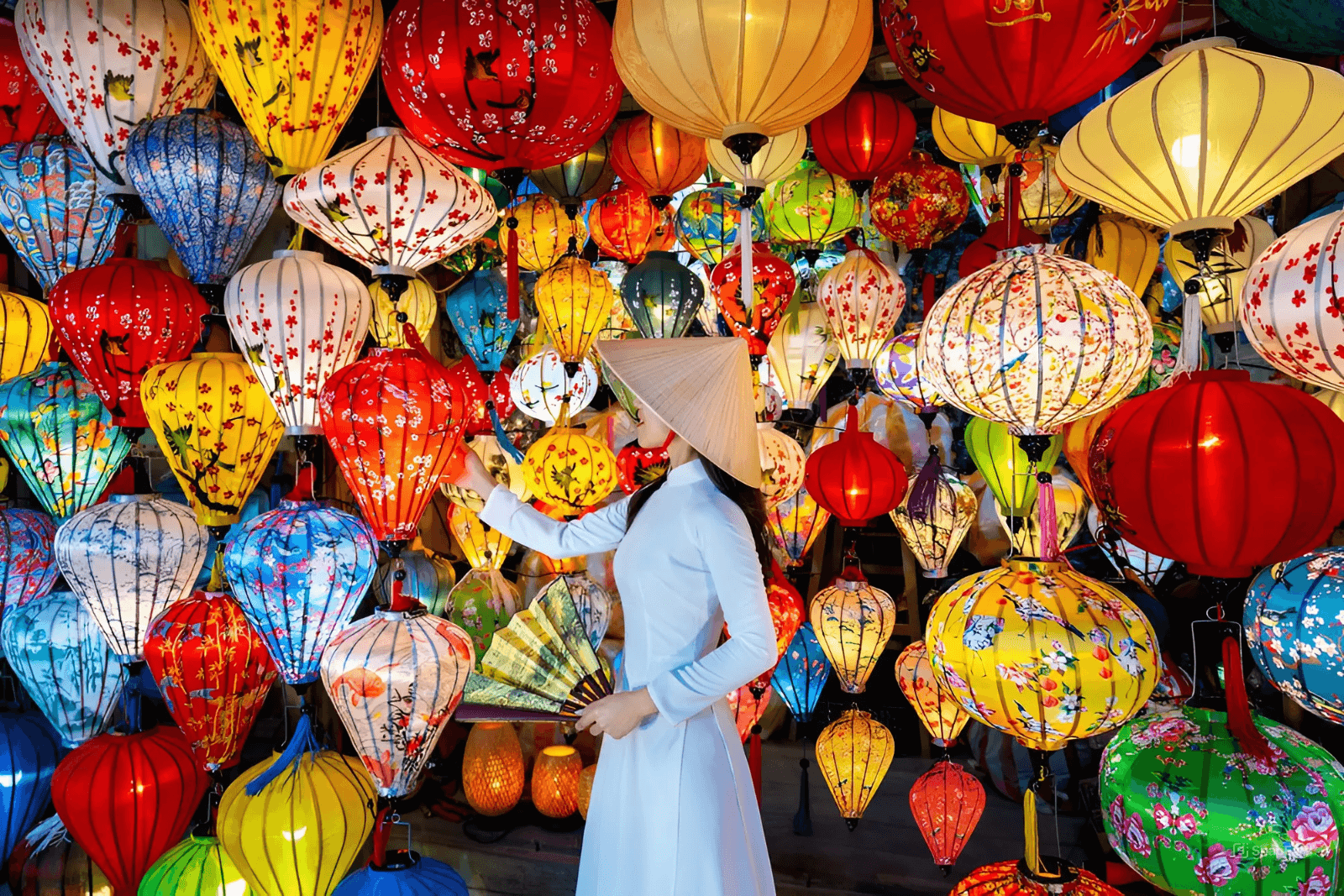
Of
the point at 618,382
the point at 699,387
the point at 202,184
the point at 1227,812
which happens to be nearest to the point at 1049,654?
the point at 1227,812

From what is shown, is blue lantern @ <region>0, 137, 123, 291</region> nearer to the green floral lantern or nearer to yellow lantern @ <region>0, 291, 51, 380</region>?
yellow lantern @ <region>0, 291, 51, 380</region>

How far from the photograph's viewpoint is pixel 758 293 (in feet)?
8.31

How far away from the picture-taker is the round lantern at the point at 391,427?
1.74 meters

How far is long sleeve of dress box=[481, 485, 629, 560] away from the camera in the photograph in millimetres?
1821

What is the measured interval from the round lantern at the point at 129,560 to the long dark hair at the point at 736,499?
125 cm

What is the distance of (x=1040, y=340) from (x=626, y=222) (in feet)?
5.47

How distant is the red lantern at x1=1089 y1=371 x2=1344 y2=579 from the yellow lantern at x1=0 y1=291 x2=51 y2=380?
2640 mm

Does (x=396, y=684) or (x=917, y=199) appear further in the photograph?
(x=917, y=199)

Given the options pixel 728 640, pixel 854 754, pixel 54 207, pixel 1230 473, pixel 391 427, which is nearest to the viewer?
pixel 1230 473

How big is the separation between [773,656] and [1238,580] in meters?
0.92

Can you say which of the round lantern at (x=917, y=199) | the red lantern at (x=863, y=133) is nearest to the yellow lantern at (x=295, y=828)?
the red lantern at (x=863, y=133)

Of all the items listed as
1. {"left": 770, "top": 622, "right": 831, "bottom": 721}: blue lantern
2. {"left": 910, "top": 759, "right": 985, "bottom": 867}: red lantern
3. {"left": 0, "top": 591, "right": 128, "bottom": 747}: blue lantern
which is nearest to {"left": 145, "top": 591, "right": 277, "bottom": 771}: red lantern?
{"left": 0, "top": 591, "right": 128, "bottom": 747}: blue lantern

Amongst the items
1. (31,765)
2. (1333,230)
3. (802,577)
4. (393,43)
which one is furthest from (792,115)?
(802,577)

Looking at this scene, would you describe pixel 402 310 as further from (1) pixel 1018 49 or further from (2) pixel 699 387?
(1) pixel 1018 49
